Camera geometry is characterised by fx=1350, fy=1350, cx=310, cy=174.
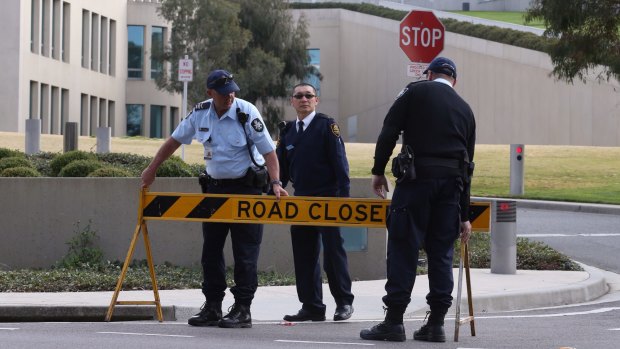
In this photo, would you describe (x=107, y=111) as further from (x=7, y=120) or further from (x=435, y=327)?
(x=435, y=327)

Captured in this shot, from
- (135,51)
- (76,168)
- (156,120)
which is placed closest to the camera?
(76,168)

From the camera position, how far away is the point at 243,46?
5772cm

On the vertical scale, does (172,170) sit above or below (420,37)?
below

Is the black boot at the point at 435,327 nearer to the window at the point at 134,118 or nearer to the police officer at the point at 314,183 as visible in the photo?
the police officer at the point at 314,183

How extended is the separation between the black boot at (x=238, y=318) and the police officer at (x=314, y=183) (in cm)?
60

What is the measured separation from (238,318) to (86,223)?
4.77m

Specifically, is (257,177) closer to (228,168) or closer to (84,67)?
(228,168)

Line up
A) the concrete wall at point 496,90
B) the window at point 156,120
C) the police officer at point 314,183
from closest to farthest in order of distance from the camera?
the police officer at point 314,183, the concrete wall at point 496,90, the window at point 156,120

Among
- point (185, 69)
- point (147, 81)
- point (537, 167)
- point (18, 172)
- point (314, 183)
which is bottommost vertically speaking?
point (537, 167)

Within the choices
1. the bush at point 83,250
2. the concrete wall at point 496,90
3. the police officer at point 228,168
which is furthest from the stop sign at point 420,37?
the concrete wall at point 496,90

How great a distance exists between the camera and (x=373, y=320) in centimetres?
1138

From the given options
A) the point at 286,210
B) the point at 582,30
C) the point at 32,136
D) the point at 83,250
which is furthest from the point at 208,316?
the point at 582,30

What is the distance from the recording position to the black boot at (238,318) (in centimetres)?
1041

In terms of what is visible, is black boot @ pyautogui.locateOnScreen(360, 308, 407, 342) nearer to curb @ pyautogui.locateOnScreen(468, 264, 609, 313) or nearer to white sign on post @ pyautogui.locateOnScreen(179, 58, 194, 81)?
→ curb @ pyautogui.locateOnScreen(468, 264, 609, 313)
